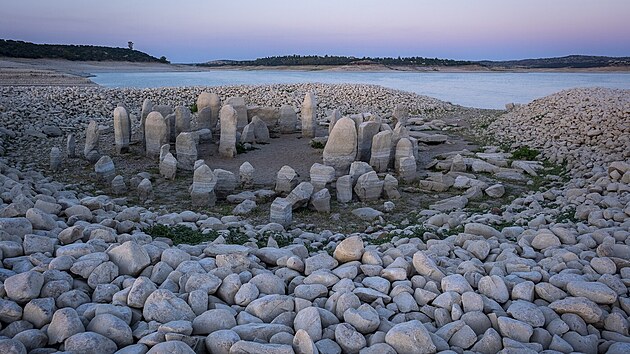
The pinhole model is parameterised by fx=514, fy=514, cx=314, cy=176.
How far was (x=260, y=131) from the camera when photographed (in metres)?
15.6

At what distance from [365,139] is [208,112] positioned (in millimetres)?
5591

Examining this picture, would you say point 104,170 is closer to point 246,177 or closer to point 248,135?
point 246,177

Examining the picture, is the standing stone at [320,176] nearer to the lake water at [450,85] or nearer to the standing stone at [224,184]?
the standing stone at [224,184]

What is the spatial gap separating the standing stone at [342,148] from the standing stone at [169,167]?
3.35 m

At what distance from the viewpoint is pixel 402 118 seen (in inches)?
740

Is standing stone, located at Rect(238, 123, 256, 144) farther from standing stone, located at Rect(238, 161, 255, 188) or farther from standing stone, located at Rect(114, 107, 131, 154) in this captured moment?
standing stone, located at Rect(238, 161, 255, 188)

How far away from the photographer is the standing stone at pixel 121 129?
13367mm

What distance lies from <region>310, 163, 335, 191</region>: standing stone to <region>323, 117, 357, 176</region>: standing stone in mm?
1523

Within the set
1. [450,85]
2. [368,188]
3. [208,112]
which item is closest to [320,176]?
[368,188]

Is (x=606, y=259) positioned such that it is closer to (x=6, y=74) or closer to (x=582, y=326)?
(x=582, y=326)

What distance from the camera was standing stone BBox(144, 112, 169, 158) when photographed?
13039 mm

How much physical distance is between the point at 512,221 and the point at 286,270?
171 inches

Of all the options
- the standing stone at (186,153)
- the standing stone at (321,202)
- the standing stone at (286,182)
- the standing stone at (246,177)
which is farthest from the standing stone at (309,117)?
the standing stone at (321,202)

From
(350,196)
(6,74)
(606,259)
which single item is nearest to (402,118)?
(350,196)
